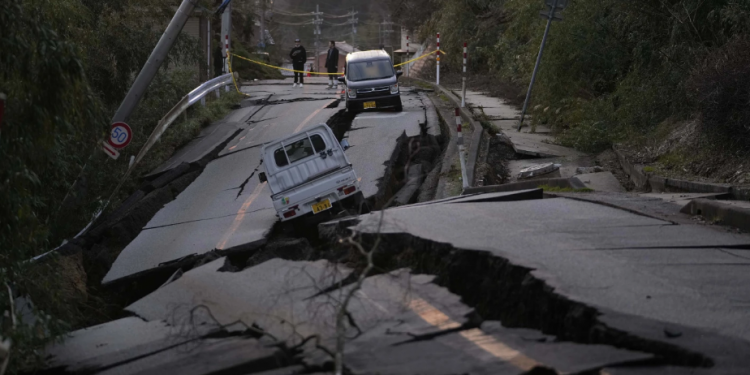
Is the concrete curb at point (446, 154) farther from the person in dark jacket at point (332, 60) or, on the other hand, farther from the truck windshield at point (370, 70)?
the person in dark jacket at point (332, 60)

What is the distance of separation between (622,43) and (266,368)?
15042mm

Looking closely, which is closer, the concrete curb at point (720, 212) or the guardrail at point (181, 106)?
the concrete curb at point (720, 212)

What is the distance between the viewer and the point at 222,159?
701 inches

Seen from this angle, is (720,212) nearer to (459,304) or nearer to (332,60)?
(459,304)

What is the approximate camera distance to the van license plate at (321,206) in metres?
12.1

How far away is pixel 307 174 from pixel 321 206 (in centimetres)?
68

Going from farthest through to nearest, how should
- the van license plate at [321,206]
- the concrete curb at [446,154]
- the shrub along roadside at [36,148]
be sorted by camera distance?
1. the concrete curb at [446,154]
2. the van license plate at [321,206]
3. the shrub along roadside at [36,148]

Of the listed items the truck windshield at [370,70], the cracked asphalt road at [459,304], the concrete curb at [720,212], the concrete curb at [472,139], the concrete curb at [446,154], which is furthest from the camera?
the truck windshield at [370,70]

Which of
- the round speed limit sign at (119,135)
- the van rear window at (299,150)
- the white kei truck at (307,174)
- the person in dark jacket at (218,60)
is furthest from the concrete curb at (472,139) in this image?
the person in dark jacket at (218,60)

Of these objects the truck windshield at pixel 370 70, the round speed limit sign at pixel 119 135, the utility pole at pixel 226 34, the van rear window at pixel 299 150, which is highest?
the utility pole at pixel 226 34

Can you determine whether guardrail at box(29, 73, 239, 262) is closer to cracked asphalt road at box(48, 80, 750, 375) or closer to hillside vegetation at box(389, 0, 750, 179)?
cracked asphalt road at box(48, 80, 750, 375)

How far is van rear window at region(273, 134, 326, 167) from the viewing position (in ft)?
41.8

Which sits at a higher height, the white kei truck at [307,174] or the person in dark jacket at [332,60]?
the person in dark jacket at [332,60]

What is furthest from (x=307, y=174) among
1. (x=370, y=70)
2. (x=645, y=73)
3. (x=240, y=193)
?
(x=370, y=70)
